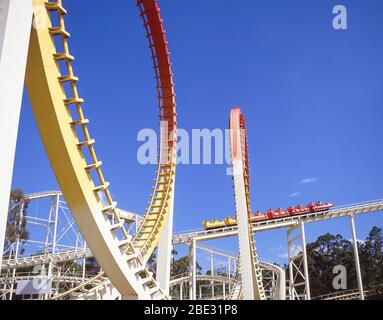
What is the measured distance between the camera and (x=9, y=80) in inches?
131

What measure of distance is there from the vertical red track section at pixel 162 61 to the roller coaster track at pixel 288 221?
31.7 feet

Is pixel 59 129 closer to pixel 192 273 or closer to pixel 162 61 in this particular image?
pixel 162 61

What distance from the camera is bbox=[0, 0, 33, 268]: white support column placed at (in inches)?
125

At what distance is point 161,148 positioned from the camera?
9.75 m

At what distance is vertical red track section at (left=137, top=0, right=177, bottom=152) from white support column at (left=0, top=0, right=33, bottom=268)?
573 centimetres

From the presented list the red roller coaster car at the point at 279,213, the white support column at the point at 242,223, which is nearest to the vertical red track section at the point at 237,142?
the white support column at the point at 242,223

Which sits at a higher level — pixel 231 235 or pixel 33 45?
pixel 231 235

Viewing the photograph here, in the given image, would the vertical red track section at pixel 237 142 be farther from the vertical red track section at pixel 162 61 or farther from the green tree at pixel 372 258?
the green tree at pixel 372 258

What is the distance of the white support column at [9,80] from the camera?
3.18 m

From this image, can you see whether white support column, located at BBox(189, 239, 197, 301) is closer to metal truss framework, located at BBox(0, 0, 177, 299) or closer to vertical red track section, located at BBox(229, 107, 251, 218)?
vertical red track section, located at BBox(229, 107, 251, 218)

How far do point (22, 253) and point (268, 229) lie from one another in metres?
18.1

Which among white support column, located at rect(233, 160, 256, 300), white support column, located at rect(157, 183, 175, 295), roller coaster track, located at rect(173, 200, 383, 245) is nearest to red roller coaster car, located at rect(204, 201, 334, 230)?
roller coaster track, located at rect(173, 200, 383, 245)
